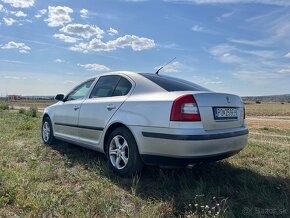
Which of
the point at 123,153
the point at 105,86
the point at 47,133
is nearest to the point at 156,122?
the point at 123,153

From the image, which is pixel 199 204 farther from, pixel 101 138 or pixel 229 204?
pixel 101 138

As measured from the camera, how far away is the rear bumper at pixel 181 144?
406 centimetres

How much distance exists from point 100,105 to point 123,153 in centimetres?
99

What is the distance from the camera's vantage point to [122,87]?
5242 mm

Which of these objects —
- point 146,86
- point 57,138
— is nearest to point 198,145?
point 146,86

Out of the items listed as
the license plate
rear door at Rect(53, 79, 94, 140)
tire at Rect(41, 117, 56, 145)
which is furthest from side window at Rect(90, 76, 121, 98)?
tire at Rect(41, 117, 56, 145)

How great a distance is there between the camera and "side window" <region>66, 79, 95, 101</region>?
20.4ft

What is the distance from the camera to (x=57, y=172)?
4.98 m

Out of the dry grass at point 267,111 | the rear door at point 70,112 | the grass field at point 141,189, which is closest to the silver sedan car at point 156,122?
the rear door at point 70,112

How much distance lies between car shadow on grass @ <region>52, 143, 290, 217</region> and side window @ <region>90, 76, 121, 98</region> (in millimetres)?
1144

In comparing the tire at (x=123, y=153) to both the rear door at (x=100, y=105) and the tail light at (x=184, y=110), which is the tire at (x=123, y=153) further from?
the tail light at (x=184, y=110)

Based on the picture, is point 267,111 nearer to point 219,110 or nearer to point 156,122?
point 219,110

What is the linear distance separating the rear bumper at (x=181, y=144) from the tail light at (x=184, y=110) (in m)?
0.15

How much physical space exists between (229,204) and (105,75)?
3058mm
